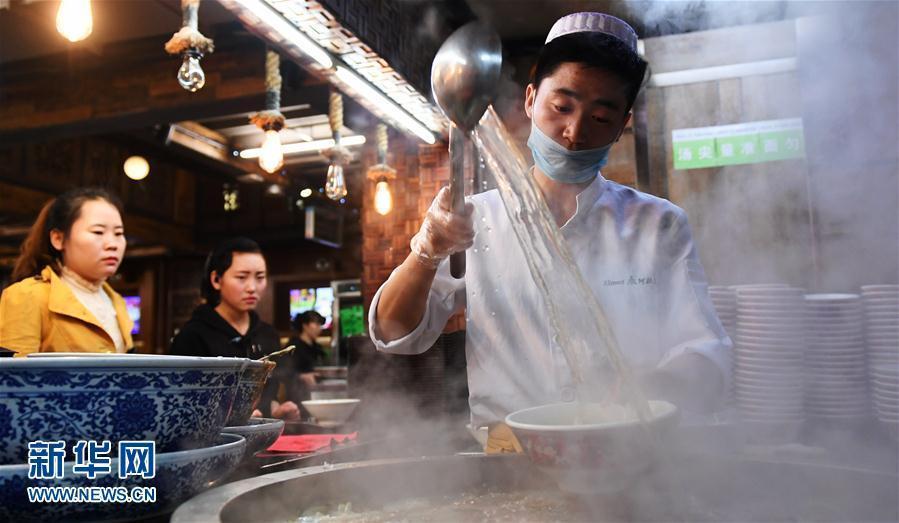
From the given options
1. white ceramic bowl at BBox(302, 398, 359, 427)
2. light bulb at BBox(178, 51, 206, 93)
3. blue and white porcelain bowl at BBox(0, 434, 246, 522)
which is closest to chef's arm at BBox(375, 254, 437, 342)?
blue and white porcelain bowl at BBox(0, 434, 246, 522)

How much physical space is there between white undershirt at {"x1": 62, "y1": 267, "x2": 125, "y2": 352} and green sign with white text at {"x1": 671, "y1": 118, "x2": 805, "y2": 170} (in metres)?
3.12

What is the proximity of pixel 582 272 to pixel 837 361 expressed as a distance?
1.15 meters

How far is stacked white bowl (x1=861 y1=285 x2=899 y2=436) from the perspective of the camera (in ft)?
6.47

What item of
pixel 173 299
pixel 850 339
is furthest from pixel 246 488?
pixel 173 299

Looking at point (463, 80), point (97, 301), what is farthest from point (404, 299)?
point (97, 301)

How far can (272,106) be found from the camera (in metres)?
3.82

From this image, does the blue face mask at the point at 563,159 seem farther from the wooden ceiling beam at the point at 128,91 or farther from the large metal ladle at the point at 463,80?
the wooden ceiling beam at the point at 128,91

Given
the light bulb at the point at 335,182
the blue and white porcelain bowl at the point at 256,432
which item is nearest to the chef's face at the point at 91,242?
the light bulb at the point at 335,182

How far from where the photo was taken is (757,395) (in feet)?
7.10

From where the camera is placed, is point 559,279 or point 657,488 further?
point 559,279

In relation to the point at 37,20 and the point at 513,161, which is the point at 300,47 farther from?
the point at 37,20

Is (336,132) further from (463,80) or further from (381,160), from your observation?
(463,80)

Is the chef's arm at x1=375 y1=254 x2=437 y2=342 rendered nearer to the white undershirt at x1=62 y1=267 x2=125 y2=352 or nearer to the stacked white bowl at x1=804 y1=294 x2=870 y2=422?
the stacked white bowl at x1=804 y1=294 x2=870 y2=422

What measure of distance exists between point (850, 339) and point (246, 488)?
6.92ft
